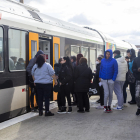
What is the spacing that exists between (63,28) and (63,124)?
450 cm

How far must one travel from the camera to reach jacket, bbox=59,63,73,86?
7.06 m

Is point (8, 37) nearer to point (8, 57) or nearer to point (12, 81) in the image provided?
point (8, 57)

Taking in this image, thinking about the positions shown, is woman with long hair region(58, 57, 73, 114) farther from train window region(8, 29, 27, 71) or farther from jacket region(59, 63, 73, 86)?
train window region(8, 29, 27, 71)

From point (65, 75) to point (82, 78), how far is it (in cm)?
48

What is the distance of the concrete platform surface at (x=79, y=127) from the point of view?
4.93 metres

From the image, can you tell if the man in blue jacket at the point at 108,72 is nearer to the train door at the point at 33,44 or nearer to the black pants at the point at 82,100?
the black pants at the point at 82,100

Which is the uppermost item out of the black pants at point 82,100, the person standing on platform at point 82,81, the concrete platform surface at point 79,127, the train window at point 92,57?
the train window at point 92,57

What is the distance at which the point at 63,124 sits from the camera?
232 inches

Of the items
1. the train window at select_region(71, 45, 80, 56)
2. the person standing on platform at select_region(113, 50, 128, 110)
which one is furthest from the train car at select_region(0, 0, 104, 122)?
the person standing on platform at select_region(113, 50, 128, 110)

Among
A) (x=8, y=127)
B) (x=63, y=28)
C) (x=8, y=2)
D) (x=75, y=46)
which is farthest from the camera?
(x=75, y=46)

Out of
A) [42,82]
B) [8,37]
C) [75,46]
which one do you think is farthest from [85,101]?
[75,46]

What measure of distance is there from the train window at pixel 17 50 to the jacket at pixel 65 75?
103 cm

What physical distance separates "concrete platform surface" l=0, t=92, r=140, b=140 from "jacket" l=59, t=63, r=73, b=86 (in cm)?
89

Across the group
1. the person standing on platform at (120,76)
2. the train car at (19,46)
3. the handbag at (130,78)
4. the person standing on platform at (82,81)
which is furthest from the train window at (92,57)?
the person standing on platform at (82,81)
